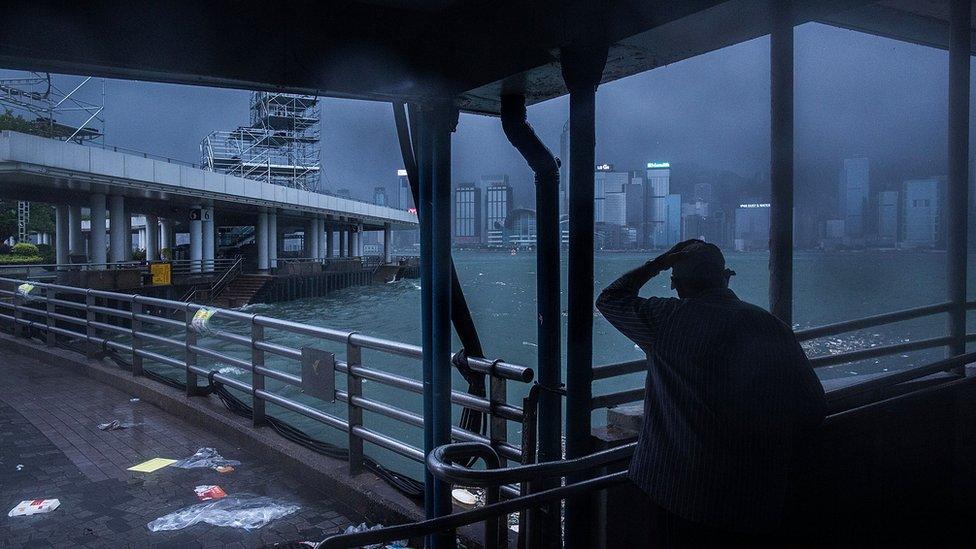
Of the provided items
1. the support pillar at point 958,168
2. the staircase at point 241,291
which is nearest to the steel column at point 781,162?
the support pillar at point 958,168

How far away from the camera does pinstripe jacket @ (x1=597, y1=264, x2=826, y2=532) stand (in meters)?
1.98

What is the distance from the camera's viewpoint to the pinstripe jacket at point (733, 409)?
1.98 m

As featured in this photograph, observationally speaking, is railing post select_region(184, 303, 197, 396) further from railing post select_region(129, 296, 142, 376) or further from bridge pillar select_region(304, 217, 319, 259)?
bridge pillar select_region(304, 217, 319, 259)

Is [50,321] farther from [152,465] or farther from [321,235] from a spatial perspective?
[321,235]

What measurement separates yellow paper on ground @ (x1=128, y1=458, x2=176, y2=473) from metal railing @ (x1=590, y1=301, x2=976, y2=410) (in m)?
4.02

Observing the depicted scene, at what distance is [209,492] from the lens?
4.70 metres

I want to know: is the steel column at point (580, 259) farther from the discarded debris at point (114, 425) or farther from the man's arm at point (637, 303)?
the discarded debris at point (114, 425)

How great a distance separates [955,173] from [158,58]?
5.36 metres

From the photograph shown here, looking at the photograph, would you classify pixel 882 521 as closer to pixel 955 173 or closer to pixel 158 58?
pixel 955 173

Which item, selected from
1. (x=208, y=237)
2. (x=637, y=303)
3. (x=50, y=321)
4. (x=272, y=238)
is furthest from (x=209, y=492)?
(x=272, y=238)

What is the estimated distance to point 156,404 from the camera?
24.0 feet

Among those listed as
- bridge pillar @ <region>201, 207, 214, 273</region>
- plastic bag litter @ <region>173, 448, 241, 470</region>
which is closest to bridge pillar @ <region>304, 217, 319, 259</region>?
bridge pillar @ <region>201, 207, 214, 273</region>

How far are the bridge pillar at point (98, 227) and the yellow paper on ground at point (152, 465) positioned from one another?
91.2ft

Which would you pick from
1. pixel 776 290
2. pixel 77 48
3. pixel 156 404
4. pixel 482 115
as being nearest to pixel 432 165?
pixel 482 115
